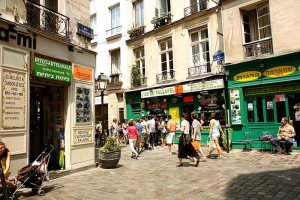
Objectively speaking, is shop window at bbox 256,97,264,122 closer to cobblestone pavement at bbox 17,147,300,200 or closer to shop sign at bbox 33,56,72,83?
cobblestone pavement at bbox 17,147,300,200

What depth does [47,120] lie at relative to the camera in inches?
373

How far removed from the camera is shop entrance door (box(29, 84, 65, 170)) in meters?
9.05

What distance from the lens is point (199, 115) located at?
15.0m

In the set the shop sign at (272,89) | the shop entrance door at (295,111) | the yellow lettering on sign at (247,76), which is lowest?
the shop entrance door at (295,111)

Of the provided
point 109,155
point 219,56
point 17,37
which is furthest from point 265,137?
point 17,37

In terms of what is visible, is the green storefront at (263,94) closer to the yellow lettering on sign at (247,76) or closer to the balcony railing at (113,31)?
the yellow lettering on sign at (247,76)

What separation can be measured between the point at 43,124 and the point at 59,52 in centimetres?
269

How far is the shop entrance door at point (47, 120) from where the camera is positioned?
9.05m

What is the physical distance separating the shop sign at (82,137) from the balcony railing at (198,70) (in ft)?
25.3

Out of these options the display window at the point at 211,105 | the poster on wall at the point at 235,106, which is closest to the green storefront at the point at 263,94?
the poster on wall at the point at 235,106

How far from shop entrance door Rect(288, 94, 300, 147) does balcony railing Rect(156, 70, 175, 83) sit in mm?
6959

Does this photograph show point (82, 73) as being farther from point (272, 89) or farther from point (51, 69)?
point (272, 89)

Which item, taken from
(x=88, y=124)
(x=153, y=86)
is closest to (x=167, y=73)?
(x=153, y=86)

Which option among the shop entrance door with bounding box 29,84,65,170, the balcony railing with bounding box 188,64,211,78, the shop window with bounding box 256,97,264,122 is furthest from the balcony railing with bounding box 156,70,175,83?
the shop entrance door with bounding box 29,84,65,170
